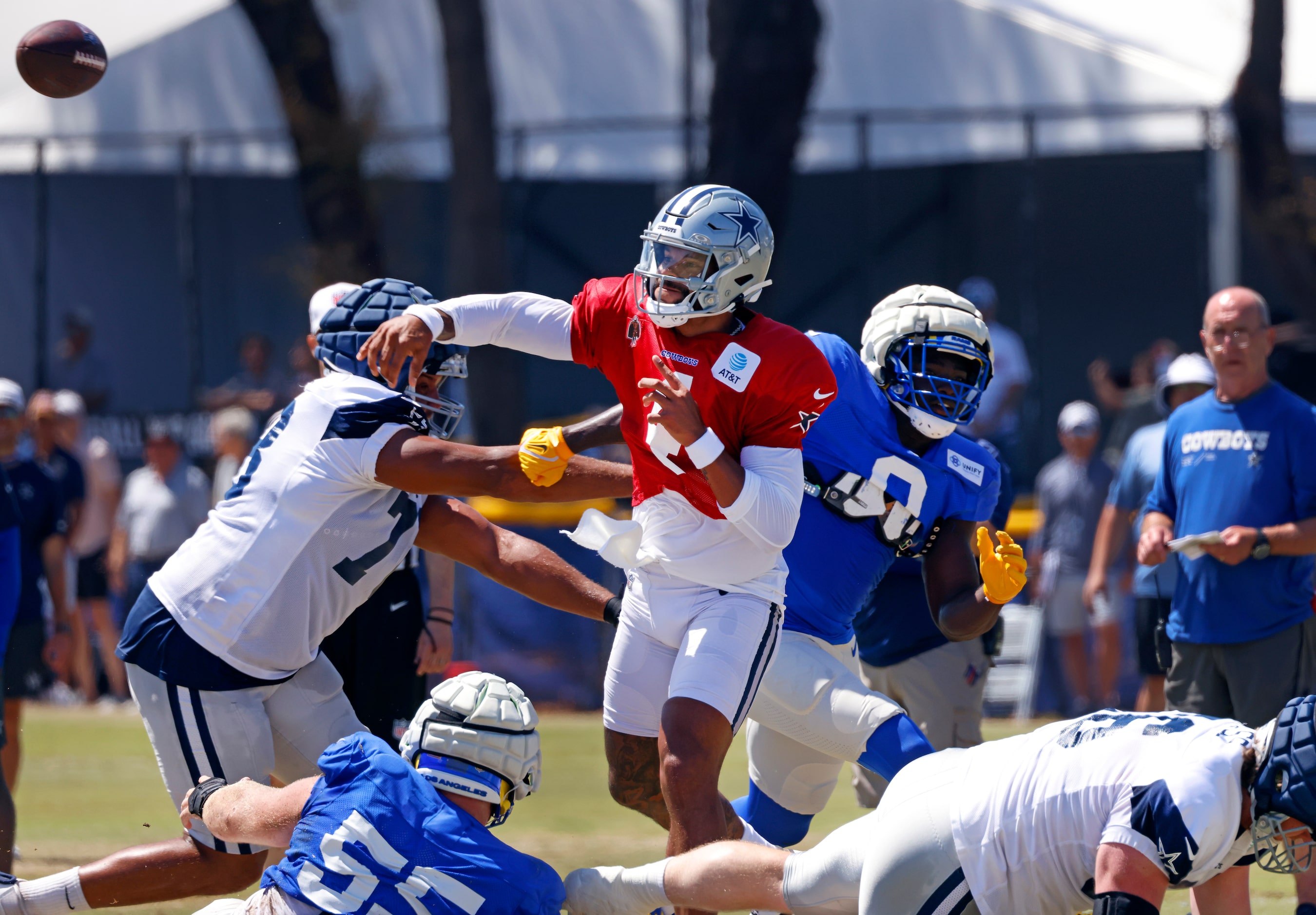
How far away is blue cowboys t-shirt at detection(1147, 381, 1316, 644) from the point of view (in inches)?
252

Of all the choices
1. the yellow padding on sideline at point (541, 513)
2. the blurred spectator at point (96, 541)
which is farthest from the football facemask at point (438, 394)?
the blurred spectator at point (96, 541)

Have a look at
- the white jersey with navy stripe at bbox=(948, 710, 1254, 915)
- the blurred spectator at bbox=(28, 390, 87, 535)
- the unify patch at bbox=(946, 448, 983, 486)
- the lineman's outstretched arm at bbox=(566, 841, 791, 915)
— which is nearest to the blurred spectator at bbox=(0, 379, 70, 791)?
the blurred spectator at bbox=(28, 390, 87, 535)

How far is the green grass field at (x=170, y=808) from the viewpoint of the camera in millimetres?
6340

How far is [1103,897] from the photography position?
10.5ft

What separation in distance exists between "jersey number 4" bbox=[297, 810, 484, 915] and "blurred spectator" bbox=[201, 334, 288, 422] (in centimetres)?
1017

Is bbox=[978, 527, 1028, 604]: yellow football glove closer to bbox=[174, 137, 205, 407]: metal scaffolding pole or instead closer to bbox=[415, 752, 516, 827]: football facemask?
bbox=[415, 752, 516, 827]: football facemask

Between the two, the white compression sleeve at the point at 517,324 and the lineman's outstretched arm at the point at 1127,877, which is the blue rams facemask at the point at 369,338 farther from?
the lineman's outstretched arm at the point at 1127,877

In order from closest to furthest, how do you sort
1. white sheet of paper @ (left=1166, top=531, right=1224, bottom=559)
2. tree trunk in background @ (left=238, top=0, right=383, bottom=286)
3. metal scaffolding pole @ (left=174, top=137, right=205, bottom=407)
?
white sheet of paper @ (left=1166, top=531, right=1224, bottom=559) → metal scaffolding pole @ (left=174, top=137, right=205, bottom=407) → tree trunk in background @ (left=238, top=0, right=383, bottom=286)

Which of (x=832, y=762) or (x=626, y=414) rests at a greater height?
(x=626, y=414)

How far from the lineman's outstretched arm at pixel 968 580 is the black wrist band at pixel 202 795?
218 cm

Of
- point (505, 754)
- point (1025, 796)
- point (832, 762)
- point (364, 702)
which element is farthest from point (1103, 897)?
point (364, 702)

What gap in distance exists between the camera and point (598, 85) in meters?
15.6

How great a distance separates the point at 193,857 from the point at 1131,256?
12884mm

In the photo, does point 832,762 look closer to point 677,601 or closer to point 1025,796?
point 677,601
